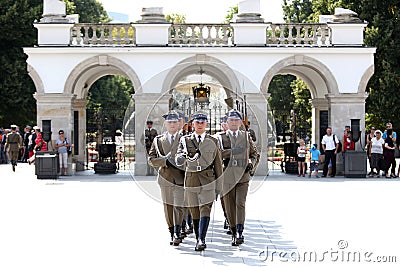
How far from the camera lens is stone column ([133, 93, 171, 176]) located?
2067 cm

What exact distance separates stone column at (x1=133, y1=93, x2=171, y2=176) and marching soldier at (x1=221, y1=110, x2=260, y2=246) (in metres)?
10.7

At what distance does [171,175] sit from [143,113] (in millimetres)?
11905

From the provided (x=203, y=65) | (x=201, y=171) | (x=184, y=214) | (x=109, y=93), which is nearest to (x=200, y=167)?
(x=201, y=171)

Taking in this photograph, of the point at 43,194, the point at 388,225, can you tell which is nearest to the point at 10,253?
the point at 388,225

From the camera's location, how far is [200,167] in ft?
30.1

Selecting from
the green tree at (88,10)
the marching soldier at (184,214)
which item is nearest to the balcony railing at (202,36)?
the marching soldier at (184,214)

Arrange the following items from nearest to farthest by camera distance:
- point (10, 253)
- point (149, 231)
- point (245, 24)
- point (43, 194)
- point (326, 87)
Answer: point (10, 253) < point (149, 231) < point (43, 194) < point (245, 24) < point (326, 87)

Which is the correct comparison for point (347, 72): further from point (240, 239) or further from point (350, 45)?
point (240, 239)

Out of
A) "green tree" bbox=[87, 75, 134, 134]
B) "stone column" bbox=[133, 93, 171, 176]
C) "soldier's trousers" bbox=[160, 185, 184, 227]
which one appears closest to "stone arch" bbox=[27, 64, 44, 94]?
"stone column" bbox=[133, 93, 171, 176]

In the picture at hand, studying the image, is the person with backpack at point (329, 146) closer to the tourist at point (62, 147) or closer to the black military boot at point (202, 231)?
the tourist at point (62, 147)

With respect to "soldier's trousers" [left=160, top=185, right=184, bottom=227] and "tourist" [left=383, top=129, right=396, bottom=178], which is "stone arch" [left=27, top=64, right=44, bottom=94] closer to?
"tourist" [left=383, top=129, right=396, bottom=178]

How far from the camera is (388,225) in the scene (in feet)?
36.5

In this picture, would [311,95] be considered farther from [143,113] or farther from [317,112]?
[143,113]

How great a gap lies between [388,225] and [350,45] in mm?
11394
